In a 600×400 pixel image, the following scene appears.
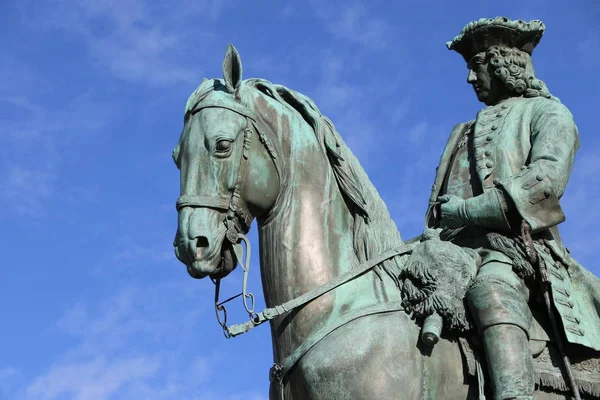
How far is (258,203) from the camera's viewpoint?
269 inches

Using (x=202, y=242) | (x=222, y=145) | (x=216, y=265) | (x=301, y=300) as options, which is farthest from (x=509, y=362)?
(x=222, y=145)

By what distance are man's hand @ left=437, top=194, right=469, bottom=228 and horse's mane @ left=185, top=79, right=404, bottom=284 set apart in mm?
388

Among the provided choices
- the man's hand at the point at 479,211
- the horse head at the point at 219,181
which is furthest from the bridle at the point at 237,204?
the man's hand at the point at 479,211

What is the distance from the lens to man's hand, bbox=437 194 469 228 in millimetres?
7172

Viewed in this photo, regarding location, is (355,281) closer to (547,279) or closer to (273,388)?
(273,388)

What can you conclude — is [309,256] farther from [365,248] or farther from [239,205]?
[239,205]

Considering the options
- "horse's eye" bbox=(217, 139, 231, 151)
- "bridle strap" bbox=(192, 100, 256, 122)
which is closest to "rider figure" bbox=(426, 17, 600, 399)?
"bridle strap" bbox=(192, 100, 256, 122)

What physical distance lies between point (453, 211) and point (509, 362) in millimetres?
1259

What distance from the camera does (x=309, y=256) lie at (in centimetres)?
684

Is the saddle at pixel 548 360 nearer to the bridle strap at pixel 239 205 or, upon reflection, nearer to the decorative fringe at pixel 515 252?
the decorative fringe at pixel 515 252

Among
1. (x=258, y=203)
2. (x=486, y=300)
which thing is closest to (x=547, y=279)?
(x=486, y=300)

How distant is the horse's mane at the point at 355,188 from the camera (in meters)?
Answer: 7.02

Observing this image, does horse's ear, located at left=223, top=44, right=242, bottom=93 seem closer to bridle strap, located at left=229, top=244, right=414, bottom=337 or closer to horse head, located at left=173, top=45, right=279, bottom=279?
horse head, located at left=173, top=45, right=279, bottom=279

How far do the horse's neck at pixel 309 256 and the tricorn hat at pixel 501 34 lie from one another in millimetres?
2005
